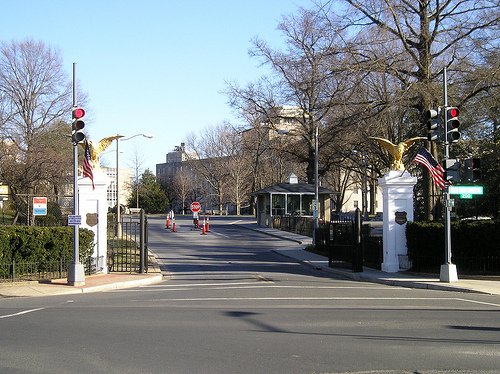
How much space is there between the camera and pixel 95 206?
666 inches

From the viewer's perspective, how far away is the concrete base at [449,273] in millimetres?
15203

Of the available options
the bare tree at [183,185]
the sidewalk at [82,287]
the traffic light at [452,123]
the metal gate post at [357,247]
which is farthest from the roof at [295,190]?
the bare tree at [183,185]

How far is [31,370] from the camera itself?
6379mm

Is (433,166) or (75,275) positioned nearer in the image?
(75,275)

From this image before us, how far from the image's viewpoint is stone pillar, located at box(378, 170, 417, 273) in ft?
58.6

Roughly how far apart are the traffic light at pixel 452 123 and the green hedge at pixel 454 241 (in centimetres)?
302

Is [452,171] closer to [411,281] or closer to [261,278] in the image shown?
[411,281]

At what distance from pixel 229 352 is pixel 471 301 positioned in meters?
7.71

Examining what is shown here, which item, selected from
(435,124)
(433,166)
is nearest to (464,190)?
(433,166)

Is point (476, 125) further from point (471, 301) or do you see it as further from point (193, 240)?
point (471, 301)

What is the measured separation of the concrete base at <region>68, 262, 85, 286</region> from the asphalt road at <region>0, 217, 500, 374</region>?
125cm

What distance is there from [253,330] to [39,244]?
9.50m

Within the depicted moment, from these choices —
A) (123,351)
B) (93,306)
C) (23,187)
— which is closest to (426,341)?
(123,351)

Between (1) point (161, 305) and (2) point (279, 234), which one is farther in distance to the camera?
(2) point (279, 234)
